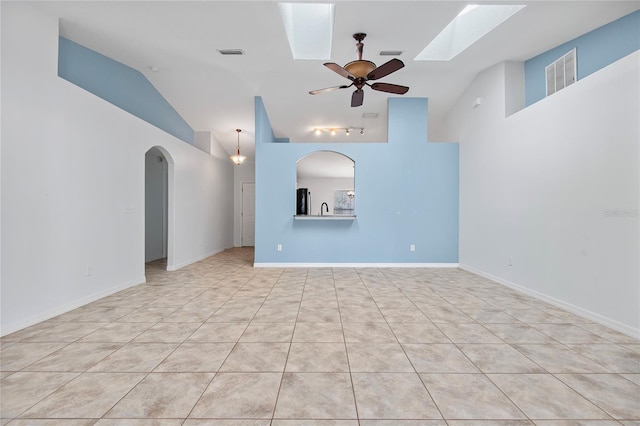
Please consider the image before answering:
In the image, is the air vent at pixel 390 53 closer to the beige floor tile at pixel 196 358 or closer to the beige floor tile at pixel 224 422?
the beige floor tile at pixel 196 358

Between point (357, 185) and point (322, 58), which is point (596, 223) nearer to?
point (357, 185)

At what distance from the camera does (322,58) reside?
14.1ft

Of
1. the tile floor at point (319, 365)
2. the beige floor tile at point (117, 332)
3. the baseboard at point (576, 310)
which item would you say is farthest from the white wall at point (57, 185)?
the baseboard at point (576, 310)

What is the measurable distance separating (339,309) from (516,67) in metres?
4.53

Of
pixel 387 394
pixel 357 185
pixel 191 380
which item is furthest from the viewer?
pixel 357 185

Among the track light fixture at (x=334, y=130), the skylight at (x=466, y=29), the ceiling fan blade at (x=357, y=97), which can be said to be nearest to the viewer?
the skylight at (x=466, y=29)

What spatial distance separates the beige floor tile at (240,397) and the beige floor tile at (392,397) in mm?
506

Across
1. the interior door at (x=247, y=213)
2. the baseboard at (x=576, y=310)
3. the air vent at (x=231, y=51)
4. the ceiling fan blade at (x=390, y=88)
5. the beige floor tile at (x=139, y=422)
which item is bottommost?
the beige floor tile at (x=139, y=422)

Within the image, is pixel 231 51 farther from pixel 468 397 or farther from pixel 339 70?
pixel 468 397

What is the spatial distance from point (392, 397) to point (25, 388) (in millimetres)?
2201

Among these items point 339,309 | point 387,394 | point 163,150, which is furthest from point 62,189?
point 387,394

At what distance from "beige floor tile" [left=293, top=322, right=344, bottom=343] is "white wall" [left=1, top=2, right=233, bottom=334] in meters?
2.57

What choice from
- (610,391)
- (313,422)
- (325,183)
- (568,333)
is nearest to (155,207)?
(325,183)

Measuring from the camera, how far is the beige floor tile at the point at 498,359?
1.89m
